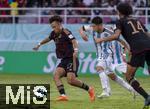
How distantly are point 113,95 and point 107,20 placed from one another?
11.9m

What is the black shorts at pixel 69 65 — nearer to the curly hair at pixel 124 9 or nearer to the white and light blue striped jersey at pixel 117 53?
the white and light blue striped jersey at pixel 117 53

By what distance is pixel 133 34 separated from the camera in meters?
14.4

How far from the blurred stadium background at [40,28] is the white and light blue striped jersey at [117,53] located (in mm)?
9203

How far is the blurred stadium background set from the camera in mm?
28703

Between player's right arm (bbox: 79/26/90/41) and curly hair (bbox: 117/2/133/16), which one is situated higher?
curly hair (bbox: 117/2/133/16)

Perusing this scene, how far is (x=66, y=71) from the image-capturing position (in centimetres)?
→ 1669

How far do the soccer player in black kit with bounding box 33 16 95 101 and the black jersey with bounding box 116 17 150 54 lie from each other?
7.26ft

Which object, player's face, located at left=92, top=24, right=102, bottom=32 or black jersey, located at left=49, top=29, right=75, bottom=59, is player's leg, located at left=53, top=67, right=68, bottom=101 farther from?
player's face, located at left=92, top=24, right=102, bottom=32

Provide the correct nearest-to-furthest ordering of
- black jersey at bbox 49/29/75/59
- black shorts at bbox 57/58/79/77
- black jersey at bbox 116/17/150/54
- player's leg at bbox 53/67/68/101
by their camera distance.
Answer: black jersey at bbox 116/17/150/54 → player's leg at bbox 53/67/68/101 → black shorts at bbox 57/58/79/77 → black jersey at bbox 49/29/75/59

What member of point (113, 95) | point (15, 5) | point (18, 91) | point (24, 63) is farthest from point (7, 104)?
point (15, 5)

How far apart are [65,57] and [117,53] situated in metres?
1.91
